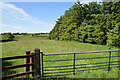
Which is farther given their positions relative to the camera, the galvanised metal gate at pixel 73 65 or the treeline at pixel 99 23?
the treeline at pixel 99 23

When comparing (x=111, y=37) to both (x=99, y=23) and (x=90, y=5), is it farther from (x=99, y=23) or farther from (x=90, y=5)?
(x=90, y=5)

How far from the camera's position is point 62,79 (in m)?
A: 5.88

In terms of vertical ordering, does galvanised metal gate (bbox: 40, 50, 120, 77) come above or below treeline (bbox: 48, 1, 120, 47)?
below

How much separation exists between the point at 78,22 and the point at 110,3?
561 inches

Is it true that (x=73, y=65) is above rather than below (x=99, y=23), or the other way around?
below

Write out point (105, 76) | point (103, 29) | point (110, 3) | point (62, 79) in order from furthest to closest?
1. point (103, 29)
2. point (110, 3)
3. point (105, 76)
4. point (62, 79)

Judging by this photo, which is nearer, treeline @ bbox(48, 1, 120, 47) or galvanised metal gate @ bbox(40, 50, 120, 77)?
galvanised metal gate @ bbox(40, 50, 120, 77)

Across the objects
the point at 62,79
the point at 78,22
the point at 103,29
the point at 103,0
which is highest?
the point at 103,0

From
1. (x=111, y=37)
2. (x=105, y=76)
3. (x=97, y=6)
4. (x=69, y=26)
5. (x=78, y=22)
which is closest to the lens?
(x=105, y=76)

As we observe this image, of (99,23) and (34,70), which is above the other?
(99,23)

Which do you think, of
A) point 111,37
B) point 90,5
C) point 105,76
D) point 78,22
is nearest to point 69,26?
point 78,22

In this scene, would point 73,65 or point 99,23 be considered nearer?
point 73,65

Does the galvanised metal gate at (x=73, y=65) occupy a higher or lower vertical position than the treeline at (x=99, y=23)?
lower

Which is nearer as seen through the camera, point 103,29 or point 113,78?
point 113,78
